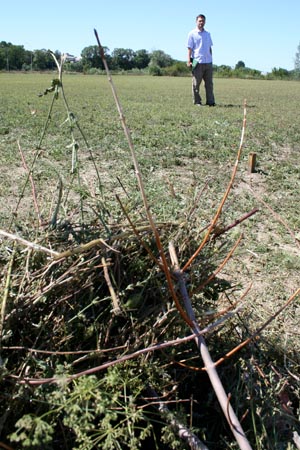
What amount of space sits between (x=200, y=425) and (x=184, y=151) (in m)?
5.30

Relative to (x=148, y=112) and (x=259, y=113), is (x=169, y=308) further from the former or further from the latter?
(x=259, y=113)

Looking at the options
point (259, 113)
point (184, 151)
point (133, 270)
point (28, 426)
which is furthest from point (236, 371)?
point (259, 113)

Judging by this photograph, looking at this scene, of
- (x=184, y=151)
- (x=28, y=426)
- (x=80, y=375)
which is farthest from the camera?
(x=184, y=151)

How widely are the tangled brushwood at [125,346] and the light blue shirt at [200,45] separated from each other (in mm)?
10752

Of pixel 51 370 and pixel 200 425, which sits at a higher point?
pixel 51 370

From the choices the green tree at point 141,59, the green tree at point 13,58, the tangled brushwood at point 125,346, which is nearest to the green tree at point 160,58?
the green tree at point 141,59

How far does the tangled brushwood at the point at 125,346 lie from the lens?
5.77 feet

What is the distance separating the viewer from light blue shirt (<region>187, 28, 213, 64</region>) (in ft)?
39.9

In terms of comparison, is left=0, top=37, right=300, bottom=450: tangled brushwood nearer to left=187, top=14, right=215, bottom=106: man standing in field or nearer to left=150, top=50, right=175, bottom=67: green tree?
left=187, top=14, right=215, bottom=106: man standing in field

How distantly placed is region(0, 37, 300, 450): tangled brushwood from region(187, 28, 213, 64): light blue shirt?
35.3 ft

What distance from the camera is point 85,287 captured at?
199 centimetres

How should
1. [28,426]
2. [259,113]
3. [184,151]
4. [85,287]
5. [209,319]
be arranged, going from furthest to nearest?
[259,113] < [184,151] < [209,319] < [85,287] < [28,426]

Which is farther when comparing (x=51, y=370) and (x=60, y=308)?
(x=60, y=308)

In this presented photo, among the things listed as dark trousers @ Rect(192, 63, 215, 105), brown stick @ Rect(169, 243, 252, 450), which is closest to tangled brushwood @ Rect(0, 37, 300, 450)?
brown stick @ Rect(169, 243, 252, 450)
